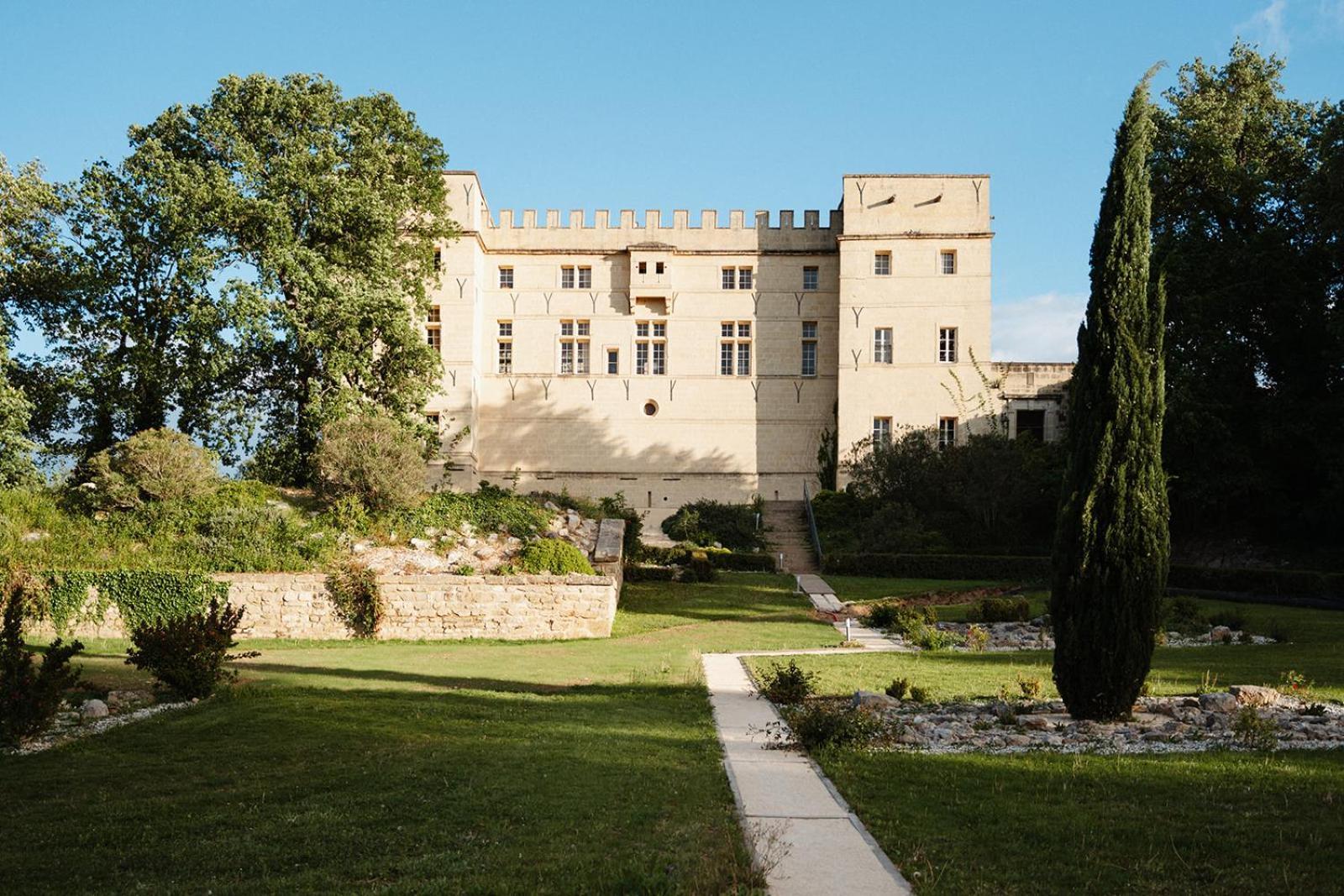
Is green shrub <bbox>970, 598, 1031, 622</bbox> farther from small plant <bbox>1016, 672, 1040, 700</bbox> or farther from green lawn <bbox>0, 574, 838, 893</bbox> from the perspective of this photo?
green lawn <bbox>0, 574, 838, 893</bbox>

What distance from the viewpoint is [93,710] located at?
9984 millimetres

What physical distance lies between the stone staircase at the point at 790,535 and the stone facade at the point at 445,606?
10525 mm

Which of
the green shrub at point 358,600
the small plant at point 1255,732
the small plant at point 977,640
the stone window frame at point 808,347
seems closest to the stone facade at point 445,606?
the green shrub at point 358,600

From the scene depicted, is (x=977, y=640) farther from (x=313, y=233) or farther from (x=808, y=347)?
(x=808, y=347)

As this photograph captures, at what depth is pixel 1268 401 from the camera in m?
28.2

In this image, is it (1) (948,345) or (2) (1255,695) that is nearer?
(2) (1255,695)

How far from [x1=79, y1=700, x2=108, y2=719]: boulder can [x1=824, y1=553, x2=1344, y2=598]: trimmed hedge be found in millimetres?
18320

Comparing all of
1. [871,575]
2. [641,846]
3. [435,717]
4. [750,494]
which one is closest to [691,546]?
[871,575]

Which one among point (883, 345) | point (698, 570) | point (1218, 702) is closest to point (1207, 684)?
point (1218, 702)

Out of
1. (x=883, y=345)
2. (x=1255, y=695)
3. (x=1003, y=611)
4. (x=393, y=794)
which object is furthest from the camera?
(x=883, y=345)

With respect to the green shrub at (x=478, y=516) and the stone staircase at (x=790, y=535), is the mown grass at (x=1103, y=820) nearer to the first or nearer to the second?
the green shrub at (x=478, y=516)

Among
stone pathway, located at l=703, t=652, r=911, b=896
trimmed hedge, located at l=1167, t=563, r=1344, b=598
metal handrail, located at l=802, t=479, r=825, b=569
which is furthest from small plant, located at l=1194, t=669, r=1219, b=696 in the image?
metal handrail, located at l=802, t=479, r=825, b=569

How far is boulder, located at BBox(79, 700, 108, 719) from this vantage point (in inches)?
389

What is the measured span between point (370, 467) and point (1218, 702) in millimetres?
15501
